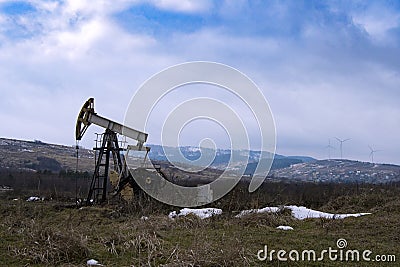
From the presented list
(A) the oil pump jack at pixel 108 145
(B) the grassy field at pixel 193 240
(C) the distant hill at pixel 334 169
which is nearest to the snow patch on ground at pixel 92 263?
(B) the grassy field at pixel 193 240

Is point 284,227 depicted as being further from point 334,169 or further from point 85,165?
point 334,169

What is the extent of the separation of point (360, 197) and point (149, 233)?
12.2 metres

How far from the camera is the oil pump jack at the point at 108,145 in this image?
21.7 meters

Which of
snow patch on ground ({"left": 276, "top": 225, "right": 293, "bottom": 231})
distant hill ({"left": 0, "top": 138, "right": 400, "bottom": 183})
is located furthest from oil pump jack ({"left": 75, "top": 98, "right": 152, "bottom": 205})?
distant hill ({"left": 0, "top": 138, "right": 400, "bottom": 183})

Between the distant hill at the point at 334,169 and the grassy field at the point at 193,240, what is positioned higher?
the distant hill at the point at 334,169

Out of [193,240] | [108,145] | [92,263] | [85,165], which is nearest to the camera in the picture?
[92,263]

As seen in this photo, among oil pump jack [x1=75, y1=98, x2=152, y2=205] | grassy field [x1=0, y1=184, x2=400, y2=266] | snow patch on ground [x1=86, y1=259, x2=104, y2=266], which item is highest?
oil pump jack [x1=75, y1=98, x2=152, y2=205]

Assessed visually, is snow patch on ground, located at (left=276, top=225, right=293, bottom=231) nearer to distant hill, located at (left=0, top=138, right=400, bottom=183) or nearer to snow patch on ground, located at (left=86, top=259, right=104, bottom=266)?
snow patch on ground, located at (left=86, top=259, right=104, bottom=266)

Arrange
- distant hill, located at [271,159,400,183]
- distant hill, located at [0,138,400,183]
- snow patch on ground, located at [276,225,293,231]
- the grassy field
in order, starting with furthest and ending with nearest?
distant hill, located at [271,159,400,183] < distant hill, located at [0,138,400,183] < snow patch on ground, located at [276,225,293,231] < the grassy field

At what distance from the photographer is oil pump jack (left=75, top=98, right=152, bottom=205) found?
21703 millimetres

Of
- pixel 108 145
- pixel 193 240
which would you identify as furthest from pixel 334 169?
pixel 193 240

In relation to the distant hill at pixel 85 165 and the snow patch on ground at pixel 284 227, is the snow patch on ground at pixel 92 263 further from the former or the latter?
the distant hill at pixel 85 165

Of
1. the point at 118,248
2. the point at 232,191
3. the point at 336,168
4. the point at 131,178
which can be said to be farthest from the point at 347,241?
the point at 336,168

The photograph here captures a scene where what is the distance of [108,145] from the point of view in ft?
75.0
